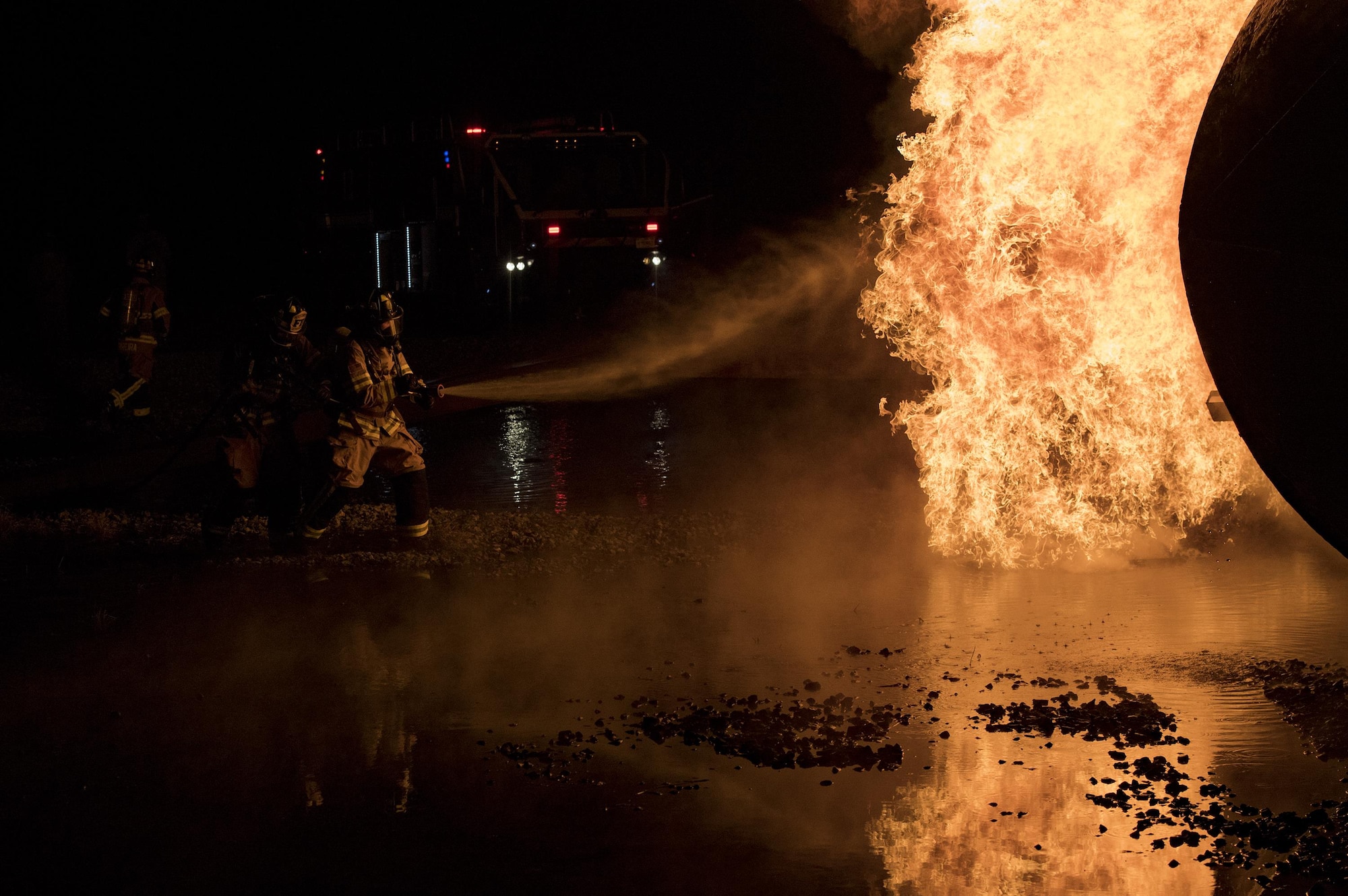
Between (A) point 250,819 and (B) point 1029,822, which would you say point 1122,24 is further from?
(A) point 250,819

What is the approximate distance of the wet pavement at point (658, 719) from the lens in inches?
168

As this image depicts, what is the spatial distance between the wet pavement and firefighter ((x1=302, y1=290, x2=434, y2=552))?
56 cm

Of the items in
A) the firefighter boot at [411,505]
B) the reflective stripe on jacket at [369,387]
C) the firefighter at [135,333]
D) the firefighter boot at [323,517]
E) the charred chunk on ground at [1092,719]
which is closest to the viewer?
the charred chunk on ground at [1092,719]

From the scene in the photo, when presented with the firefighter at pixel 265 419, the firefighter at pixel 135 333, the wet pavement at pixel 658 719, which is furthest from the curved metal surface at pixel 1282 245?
the firefighter at pixel 135 333

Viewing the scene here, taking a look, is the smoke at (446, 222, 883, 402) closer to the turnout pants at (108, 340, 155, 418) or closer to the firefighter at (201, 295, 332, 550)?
the turnout pants at (108, 340, 155, 418)

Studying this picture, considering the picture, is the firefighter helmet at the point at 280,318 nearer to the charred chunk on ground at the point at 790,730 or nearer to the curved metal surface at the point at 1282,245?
the charred chunk on ground at the point at 790,730

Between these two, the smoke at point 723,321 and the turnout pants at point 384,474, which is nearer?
the turnout pants at point 384,474

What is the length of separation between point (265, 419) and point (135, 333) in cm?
580

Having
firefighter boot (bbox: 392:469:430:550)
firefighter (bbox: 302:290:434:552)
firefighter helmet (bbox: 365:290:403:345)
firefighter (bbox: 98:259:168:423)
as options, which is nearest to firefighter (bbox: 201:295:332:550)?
firefighter (bbox: 302:290:434:552)

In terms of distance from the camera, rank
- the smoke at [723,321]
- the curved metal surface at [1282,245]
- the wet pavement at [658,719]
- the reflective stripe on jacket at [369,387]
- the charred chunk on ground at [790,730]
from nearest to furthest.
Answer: the wet pavement at [658,719]
the curved metal surface at [1282,245]
the charred chunk on ground at [790,730]
the reflective stripe on jacket at [369,387]
the smoke at [723,321]

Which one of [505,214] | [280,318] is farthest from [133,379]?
[505,214]

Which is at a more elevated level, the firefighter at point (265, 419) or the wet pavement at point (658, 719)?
the firefighter at point (265, 419)

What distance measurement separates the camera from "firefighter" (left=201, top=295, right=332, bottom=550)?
856 centimetres

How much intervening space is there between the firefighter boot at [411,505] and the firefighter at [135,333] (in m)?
6.13
